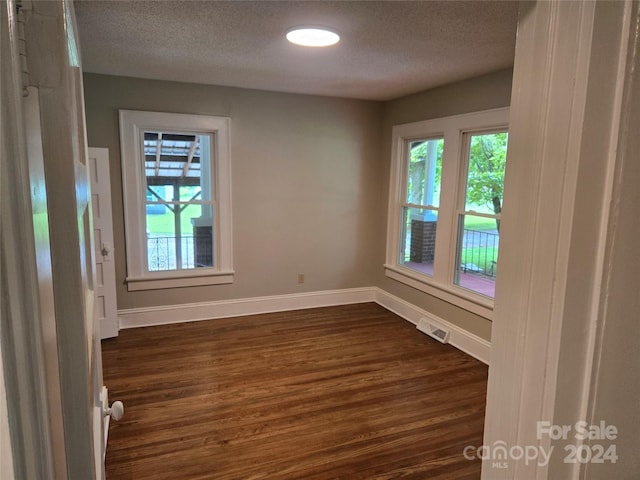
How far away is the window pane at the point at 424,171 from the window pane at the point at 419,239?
0.44 ft

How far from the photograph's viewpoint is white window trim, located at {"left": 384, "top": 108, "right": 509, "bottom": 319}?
11.6 feet

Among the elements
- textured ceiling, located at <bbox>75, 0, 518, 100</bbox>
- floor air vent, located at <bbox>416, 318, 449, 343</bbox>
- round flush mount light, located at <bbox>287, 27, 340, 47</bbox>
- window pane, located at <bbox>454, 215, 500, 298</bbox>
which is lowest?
floor air vent, located at <bbox>416, 318, 449, 343</bbox>

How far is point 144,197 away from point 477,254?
3273 millimetres

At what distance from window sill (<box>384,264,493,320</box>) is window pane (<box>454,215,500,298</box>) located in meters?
0.09

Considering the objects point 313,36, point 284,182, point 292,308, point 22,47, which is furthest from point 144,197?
point 22,47

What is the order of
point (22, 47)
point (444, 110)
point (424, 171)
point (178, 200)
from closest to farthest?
point (22, 47), point (444, 110), point (178, 200), point (424, 171)

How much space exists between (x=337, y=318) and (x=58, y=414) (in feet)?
13.4

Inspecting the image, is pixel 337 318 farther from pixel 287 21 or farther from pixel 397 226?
pixel 287 21

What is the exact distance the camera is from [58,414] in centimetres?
60

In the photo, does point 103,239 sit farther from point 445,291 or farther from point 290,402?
point 445,291

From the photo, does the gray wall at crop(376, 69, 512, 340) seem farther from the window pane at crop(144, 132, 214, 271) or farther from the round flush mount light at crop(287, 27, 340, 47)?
the window pane at crop(144, 132, 214, 271)

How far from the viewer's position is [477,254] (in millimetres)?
3814

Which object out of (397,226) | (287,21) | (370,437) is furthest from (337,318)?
(287,21)

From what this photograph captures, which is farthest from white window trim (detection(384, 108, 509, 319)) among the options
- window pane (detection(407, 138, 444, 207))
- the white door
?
the white door
